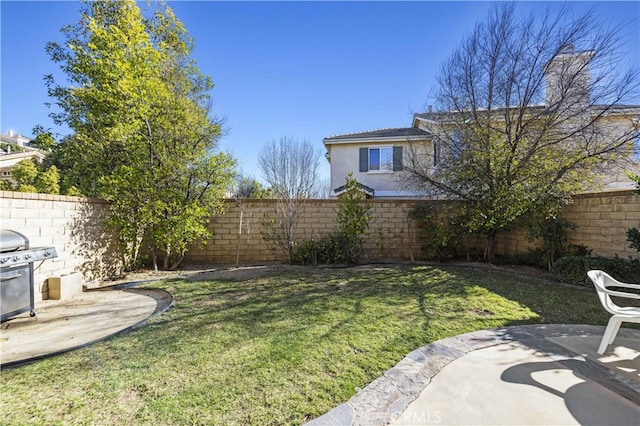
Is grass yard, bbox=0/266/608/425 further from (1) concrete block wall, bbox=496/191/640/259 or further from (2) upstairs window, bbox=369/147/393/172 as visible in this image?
(2) upstairs window, bbox=369/147/393/172

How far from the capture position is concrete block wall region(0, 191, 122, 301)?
5.08 m

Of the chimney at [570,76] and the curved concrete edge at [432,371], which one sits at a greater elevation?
the chimney at [570,76]

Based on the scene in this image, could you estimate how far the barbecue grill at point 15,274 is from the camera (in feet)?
13.4

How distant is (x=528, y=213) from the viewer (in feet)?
28.1

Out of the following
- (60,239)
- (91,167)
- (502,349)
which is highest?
(91,167)

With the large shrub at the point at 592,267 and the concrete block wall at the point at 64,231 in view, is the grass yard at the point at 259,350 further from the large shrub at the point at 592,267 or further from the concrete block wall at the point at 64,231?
the concrete block wall at the point at 64,231

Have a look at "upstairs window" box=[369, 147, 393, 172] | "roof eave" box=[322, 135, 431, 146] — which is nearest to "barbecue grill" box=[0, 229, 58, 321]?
"roof eave" box=[322, 135, 431, 146]

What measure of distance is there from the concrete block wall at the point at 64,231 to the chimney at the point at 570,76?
12691 mm

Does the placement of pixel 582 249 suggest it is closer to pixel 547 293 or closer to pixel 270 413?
pixel 547 293

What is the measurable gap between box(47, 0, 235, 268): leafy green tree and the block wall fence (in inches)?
30.5

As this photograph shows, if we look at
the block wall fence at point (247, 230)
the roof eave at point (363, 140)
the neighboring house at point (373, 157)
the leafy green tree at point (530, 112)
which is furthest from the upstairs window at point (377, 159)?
the leafy green tree at point (530, 112)

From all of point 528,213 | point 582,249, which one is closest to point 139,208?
point 528,213

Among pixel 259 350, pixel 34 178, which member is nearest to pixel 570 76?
pixel 259 350

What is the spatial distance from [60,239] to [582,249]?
13.0 meters
